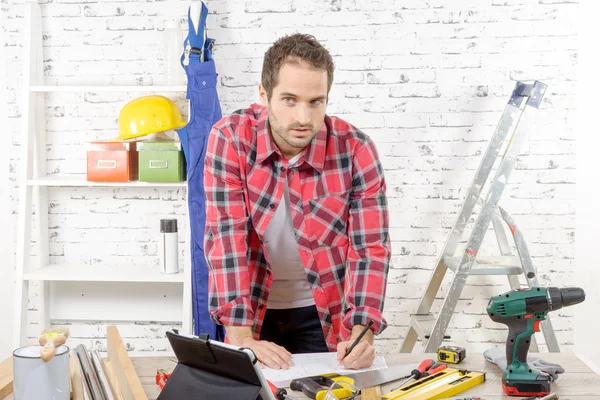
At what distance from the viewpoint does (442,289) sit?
12.0 feet

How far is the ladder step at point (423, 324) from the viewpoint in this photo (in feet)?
10.5

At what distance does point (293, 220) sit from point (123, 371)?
0.81m

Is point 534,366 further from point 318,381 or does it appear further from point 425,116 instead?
point 425,116

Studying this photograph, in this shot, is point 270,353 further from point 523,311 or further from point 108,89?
point 108,89

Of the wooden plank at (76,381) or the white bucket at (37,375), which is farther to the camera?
the wooden plank at (76,381)

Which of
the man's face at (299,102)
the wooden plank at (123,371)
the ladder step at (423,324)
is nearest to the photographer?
the wooden plank at (123,371)

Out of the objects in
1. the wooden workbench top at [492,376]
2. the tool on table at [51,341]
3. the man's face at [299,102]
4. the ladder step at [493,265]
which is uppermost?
the man's face at [299,102]

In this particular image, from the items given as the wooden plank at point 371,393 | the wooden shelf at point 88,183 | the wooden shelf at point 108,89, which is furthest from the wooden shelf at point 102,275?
the wooden plank at point 371,393

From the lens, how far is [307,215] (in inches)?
85.0

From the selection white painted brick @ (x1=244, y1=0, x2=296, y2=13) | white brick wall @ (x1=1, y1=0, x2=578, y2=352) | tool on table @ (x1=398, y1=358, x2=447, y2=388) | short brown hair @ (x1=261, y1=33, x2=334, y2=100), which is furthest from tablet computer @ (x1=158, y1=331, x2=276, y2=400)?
white painted brick @ (x1=244, y1=0, x2=296, y2=13)

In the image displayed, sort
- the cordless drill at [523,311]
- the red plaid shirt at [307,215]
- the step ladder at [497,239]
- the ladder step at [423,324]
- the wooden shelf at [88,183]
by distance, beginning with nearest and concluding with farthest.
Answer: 1. the cordless drill at [523,311]
2. the red plaid shirt at [307,215]
3. the step ladder at [497,239]
4. the ladder step at [423,324]
5. the wooden shelf at [88,183]

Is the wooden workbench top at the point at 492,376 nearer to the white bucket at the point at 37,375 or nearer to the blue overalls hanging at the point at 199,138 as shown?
the white bucket at the point at 37,375

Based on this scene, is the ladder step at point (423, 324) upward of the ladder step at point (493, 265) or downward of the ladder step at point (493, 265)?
downward

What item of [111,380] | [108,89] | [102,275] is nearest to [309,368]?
[111,380]
